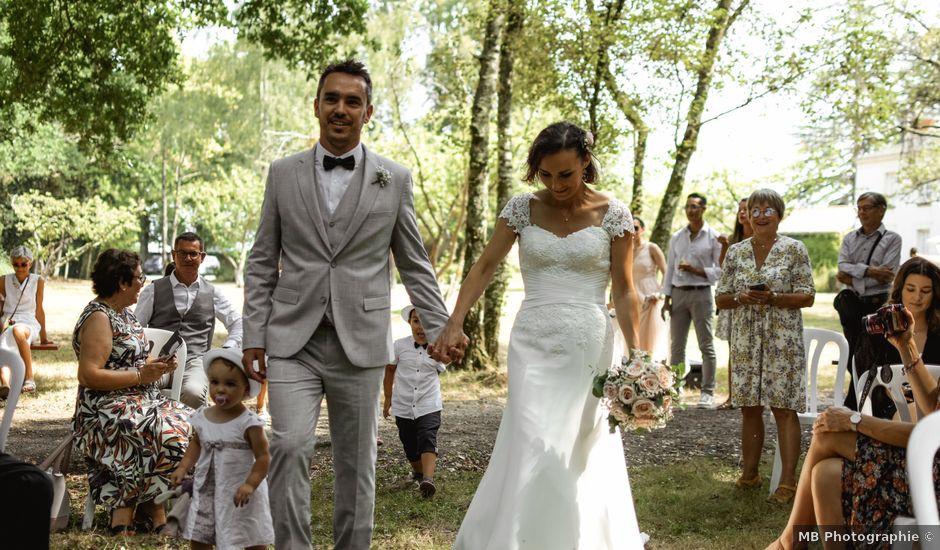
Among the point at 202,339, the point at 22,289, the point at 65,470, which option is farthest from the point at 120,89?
the point at 65,470

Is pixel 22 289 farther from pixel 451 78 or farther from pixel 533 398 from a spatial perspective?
pixel 451 78

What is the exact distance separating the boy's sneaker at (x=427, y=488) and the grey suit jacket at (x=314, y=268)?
8.93 feet

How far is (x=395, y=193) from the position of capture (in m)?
4.24

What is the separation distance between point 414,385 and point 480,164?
6.90 meters

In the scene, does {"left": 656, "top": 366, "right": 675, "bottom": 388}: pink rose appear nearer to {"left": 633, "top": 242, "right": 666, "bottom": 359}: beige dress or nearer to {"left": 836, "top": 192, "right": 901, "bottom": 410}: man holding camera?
{"left": 836, "top": 192, "right": 901, "bottom": 410}: man holding camera

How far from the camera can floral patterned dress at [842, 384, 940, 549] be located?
393 centimetres

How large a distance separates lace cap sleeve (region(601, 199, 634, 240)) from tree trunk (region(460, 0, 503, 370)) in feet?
26.3

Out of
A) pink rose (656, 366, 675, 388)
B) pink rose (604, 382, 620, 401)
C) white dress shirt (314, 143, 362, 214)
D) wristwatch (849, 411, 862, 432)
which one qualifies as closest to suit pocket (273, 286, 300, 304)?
white dress shirt (314, 143, 362, 214)

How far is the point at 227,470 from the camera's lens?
15.6 feet

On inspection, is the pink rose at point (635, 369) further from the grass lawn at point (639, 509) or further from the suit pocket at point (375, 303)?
the grass lawn at point (639, 509)

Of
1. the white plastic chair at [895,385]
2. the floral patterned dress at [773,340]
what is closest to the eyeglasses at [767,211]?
the floral patterned dress at [773,340]

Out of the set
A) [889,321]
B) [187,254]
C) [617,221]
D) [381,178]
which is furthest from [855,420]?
[187,254]

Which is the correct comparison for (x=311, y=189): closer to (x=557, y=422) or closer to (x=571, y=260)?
(x=571, y=260)

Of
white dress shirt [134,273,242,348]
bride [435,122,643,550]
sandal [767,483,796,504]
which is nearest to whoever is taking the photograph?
bride [435,122,643,550]
